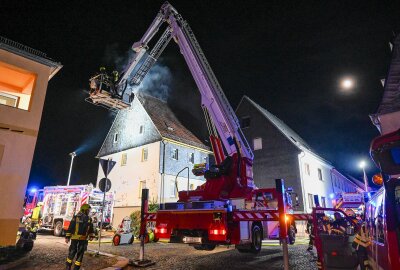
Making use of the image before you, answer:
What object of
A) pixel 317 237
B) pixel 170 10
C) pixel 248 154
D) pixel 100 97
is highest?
pixel 170 10

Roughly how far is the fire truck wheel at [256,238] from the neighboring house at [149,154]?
546 inches

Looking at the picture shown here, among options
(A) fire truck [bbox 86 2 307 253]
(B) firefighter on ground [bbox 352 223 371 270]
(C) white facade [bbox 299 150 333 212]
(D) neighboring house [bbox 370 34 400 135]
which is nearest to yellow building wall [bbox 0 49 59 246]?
(A) fire truck [bbox 86 2 307 253]

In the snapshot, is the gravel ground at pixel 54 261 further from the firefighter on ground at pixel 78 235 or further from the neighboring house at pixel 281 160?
the neighboring house at pixel 281 160

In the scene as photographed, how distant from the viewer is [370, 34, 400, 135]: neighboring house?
1596 cm

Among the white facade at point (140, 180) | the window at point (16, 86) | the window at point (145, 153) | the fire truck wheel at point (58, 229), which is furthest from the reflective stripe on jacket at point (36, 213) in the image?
the window at point (145, 153)

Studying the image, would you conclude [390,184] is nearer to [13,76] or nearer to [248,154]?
[248,154]

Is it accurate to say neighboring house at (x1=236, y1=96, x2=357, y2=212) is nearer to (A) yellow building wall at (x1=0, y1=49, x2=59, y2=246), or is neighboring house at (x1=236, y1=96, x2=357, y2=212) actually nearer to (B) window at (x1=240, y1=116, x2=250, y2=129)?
(B) window at (x1=240, y1=116, x2=250, y2=129)

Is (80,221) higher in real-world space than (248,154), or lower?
lower

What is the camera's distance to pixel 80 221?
23.1 feet

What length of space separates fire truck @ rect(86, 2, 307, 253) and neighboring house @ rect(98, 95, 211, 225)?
1114 centimetres

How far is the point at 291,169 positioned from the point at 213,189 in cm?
1689

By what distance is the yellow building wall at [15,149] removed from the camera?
10500 mm

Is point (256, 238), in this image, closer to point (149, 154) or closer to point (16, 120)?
point (16, 120)

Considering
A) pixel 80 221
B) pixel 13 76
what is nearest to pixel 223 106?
pixel 80 221
